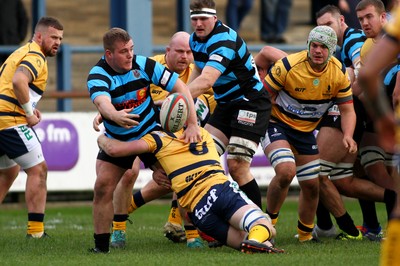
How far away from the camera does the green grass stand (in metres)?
7.96

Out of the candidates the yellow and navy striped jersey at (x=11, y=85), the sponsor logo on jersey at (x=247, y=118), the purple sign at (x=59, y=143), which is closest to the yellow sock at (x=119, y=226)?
the sponsor logo on jersey at (x=247, y=118)

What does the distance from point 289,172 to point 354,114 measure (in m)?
→ 0.84

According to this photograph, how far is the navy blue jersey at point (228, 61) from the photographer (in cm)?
934

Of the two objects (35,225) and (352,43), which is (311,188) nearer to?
(352,43)

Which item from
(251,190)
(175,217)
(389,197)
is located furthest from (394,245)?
(175,217)

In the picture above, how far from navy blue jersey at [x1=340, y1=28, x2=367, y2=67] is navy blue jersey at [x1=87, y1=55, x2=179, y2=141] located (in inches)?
96.3

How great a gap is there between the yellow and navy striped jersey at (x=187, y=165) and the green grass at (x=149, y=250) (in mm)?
524

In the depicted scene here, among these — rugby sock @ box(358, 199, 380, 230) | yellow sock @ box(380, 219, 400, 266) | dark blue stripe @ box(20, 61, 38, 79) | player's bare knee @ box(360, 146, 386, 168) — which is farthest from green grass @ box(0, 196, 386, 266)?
yellow sock @ box(380, 219, 400, 266)

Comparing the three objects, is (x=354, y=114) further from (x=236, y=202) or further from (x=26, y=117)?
(x=26, y=117)

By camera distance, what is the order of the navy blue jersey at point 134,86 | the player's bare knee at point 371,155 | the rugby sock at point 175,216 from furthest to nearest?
the player's bare knee at point 371,155, the rugby sock at point 175,216, the navy blue jersey at point 134,86

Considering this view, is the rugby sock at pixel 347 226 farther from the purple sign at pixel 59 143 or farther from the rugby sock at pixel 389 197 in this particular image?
the purple sign at pixel 59 143

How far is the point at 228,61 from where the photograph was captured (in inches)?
368

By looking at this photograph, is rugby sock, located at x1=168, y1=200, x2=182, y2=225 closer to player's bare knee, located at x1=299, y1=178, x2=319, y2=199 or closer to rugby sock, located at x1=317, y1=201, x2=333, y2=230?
player's bare knee, located at x1=299, y1=178, x2=319, y2=199

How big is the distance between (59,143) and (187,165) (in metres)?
6.06
